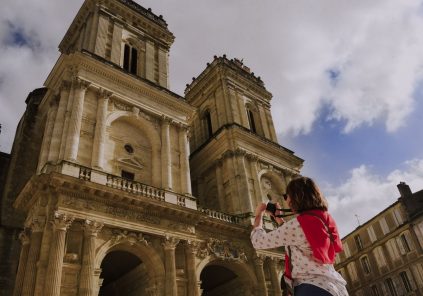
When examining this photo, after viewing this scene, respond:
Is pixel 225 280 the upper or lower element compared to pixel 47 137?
lower

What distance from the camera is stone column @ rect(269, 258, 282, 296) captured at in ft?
60.2

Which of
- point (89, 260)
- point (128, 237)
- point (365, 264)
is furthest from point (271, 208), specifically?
point (365, 264)

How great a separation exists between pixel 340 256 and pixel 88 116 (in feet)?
104

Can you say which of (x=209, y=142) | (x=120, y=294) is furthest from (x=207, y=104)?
(x=120, y=294)

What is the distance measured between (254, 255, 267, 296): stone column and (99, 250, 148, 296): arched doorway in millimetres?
5866

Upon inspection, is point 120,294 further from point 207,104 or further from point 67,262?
point 207,104

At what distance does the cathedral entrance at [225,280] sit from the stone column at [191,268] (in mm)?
2167

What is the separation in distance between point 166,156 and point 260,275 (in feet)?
24.8

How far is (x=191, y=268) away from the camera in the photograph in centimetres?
1536

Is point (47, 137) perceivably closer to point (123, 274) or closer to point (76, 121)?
point (76, 121)

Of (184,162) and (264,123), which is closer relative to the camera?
(184,162)

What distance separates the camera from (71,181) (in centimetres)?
1341

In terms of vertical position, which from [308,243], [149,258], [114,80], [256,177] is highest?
[114,80]

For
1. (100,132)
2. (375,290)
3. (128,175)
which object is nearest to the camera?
(100,132)
